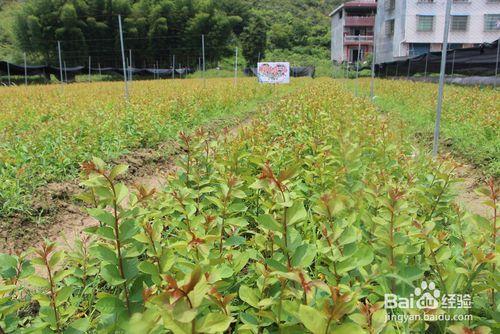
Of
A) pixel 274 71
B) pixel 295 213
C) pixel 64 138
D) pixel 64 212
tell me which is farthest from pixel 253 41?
pixel 295 213

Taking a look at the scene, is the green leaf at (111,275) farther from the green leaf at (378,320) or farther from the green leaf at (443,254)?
the green leaf at (443,254)

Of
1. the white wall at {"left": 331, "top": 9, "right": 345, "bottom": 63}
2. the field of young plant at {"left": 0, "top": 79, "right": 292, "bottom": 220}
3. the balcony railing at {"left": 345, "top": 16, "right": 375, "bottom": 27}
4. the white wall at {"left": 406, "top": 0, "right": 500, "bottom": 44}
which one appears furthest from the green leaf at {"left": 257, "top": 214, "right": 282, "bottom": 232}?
the balcony railing at {"left": 345, "top": 16, "right": 375, "bottom": 27}

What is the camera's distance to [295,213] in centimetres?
132

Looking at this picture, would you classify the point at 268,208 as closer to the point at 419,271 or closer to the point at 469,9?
the point at 419,271

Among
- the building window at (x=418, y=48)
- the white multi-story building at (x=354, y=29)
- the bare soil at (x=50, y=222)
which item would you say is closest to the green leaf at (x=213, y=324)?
the bare soil at (x=50, y=222)

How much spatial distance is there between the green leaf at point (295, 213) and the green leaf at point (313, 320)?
1.23 ft

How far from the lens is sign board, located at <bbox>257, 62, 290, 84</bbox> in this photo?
26.9m

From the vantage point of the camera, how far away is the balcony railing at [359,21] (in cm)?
5138

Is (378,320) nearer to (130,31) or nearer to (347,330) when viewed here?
(347,330)

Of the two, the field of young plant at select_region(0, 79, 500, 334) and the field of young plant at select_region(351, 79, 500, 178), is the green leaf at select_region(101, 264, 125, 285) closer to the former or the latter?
the field of young plant at select_region(0, 79, 500, 334)

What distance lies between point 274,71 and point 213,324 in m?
27.0

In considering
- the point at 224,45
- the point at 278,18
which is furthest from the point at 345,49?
the point at 278,18

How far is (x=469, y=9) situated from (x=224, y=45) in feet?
81.0

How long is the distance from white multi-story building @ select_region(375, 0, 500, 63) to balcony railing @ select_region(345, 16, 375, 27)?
Result: 1810cm
